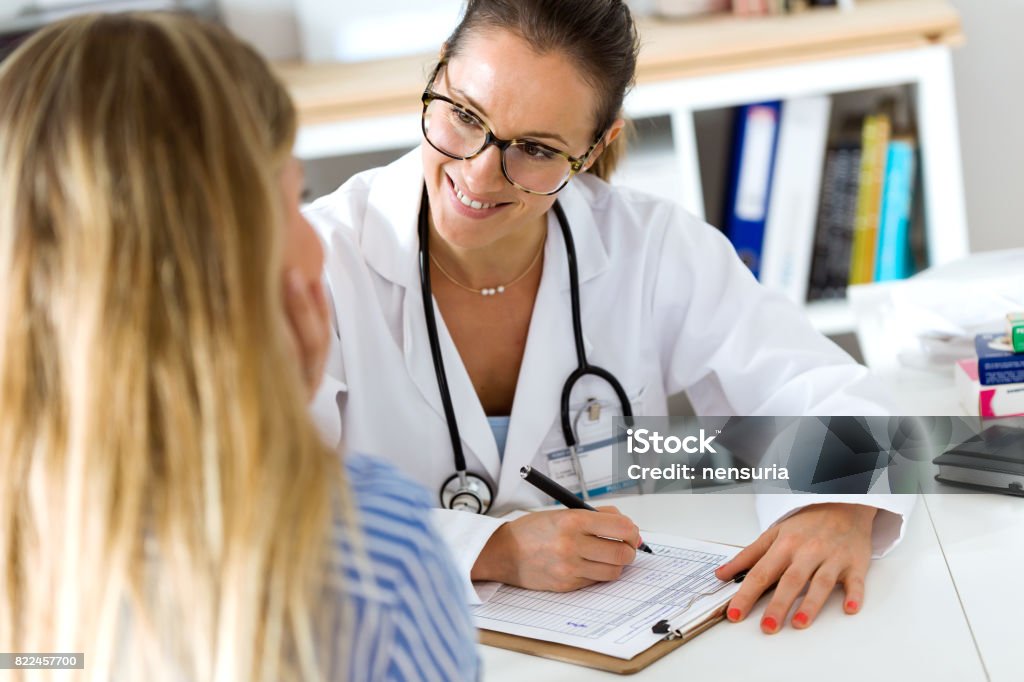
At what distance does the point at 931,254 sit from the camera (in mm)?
2369

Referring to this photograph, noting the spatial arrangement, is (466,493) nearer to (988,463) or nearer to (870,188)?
(988,463)

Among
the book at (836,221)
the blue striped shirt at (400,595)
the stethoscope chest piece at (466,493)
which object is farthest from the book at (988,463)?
the book at (836,221)

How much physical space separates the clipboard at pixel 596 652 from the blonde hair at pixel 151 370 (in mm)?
358

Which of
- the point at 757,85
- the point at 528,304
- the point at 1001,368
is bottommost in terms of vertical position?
the point at 1001,368

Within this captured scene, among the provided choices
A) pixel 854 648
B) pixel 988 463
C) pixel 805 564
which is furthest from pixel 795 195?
pixel 854 648

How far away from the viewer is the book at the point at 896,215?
235 centimetres

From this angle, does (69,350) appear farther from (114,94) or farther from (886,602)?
(886,602)

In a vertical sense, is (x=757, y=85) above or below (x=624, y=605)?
above

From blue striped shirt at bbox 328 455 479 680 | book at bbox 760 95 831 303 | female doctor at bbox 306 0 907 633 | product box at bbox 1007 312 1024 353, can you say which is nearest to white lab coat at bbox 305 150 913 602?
female doctor at bbox 306 0 907 633

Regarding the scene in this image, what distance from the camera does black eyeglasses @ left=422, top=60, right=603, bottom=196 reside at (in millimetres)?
1377

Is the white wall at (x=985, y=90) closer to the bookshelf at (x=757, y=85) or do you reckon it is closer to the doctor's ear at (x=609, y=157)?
the bookshelf at (x=757, y=85)

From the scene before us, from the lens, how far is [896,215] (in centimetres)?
237

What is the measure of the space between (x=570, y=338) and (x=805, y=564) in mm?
525

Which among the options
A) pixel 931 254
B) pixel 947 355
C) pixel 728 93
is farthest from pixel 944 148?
pixel 947 355
